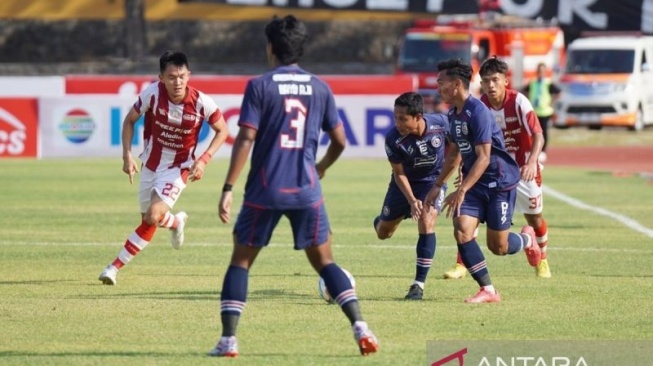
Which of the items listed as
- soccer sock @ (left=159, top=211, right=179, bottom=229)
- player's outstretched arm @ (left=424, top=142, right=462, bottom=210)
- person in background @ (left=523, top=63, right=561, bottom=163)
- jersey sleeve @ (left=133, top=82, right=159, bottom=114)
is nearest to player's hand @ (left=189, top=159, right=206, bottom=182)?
jersey sleeve @ (left=133, top=82, right=159, bottom=114)

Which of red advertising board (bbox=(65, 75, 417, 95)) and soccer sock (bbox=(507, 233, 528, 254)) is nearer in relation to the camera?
soccer sock (bbox=(507, 233, 528, 254))

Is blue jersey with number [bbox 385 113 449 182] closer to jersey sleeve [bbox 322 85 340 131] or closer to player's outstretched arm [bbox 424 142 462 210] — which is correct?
player's outstretched arm [bbox 424 142 462 210]

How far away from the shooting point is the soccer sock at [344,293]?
896 cm

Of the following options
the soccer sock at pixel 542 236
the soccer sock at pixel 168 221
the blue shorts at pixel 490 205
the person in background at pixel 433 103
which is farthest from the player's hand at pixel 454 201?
the person in background at pixel 433 103

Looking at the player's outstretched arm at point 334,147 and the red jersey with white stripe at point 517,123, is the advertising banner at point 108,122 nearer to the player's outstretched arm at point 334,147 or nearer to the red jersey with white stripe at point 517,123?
the red jersey with white stripe at point 517,123

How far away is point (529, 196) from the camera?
13.9 m

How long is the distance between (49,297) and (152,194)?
178 cm

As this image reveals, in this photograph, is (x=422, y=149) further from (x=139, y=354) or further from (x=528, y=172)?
(x=139, y=354)

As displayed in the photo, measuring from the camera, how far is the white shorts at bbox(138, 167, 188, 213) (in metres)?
13.3

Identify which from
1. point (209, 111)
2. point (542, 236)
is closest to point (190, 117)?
point (209, 111)

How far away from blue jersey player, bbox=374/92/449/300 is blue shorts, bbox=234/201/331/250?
293 centimetres

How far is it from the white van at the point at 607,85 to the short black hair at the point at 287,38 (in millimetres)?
32986

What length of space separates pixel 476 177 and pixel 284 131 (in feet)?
9.06

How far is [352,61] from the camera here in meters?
54.4
